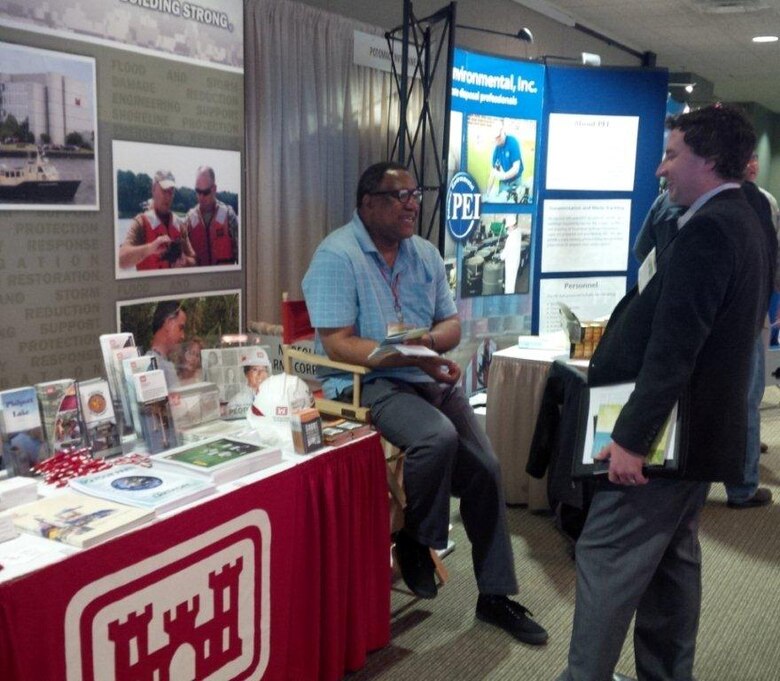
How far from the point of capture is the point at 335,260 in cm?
249

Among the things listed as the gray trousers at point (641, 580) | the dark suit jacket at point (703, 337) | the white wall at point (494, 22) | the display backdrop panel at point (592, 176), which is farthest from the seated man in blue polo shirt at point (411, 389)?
the display backdrop panel at point (592, 176)

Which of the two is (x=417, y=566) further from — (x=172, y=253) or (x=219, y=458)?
(x=172, y=253)

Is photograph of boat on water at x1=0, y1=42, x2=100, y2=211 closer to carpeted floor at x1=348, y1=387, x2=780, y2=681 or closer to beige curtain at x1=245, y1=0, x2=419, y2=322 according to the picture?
beige curtain at x1=245, y1=0, x2=419, y2=322

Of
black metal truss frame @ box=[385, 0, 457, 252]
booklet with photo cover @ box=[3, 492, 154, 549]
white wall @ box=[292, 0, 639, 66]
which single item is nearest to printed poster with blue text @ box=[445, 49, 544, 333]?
black metal truss frame @ box=[385, 0, 457, 252]

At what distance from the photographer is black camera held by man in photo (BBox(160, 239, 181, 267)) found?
312 centimetres

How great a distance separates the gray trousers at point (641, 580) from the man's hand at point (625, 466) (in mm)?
67

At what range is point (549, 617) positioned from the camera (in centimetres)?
259

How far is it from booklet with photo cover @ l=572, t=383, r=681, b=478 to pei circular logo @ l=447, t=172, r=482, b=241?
2398 millimetres

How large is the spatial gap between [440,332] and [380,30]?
211cm

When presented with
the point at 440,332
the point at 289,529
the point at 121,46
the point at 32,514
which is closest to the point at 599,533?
the point at 289,529

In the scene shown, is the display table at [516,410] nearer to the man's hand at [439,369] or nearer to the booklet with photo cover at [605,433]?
the man's hand at [439,369]

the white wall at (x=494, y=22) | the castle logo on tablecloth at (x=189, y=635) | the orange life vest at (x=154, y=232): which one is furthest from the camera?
the white wall at (x=494, y=22)

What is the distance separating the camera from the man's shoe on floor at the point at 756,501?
3.63 m

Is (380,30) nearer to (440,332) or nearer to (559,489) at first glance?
(440,332)
